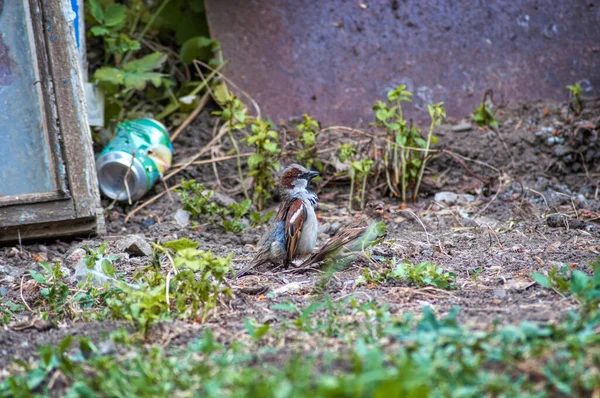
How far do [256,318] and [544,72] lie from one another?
4.57 meters

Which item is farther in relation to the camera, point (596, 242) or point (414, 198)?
point (414, 198)

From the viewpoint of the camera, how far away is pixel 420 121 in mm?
6727

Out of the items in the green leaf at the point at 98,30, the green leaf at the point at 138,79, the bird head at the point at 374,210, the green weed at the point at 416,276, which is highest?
the green leaf at the point at 98,30

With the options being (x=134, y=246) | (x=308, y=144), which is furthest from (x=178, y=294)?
(x=308, y=144)

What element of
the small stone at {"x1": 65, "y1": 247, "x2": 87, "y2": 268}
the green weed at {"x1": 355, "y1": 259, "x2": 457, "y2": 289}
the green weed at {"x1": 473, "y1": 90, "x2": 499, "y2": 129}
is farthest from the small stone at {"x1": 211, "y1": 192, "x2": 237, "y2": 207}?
the green weed at {"x1": 473, "y1": 90, "x2": 499, "y2": 129}

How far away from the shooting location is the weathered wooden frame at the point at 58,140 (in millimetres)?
4855

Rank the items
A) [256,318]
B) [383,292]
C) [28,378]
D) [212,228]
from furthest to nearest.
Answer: [212,228] < [383,292] < [256,318] < [28,378]

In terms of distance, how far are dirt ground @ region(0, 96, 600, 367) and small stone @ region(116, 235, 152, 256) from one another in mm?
74

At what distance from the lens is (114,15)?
6414 mm

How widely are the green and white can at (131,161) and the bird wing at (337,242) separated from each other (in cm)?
191

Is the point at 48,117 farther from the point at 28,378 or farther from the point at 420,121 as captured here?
the point at 420,121

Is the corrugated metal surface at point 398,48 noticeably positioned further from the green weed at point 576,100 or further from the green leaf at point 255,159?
the green leaf at point 255,159

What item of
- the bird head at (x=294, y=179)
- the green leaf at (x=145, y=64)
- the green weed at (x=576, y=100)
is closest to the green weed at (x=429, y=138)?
the bird head at (x=294, y=179)

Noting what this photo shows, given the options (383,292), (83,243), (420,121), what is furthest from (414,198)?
(83,243)
